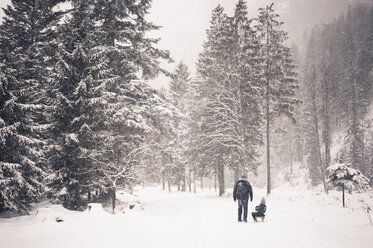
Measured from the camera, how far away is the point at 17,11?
15227mm

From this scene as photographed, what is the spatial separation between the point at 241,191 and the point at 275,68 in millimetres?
15385

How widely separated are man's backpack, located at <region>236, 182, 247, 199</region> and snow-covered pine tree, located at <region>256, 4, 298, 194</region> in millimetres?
12113

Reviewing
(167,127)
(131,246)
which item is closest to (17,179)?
(131,246)

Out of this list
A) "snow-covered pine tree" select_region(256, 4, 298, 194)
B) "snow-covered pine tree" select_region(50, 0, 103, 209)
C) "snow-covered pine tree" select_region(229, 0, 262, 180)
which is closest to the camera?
"snow-covered pine tree" select_region(50, 0, 103, 209)

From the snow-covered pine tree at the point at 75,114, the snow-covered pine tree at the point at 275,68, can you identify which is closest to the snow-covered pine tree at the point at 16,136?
the snow-covered pine tree at the point at 75,114

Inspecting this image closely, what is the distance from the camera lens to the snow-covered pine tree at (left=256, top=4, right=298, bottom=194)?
68.0ft

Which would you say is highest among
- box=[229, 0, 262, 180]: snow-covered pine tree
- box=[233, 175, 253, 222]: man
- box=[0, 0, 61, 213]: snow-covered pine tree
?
box=[229, 0, 262, 180]: snow-covered pine tree

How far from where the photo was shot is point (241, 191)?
963 centimetres

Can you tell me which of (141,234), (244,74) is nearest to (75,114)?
(141,234)

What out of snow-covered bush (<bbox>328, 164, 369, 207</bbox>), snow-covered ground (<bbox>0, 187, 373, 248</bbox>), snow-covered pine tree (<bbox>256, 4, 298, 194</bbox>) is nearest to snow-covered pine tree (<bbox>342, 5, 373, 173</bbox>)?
snow-covered pine tree (<bbox>256, 4, 298, 194</bbox>)

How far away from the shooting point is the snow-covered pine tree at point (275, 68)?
20.7 m

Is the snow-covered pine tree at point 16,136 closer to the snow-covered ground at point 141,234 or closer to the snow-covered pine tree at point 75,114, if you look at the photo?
the snow-covered pine tree at point 75,114

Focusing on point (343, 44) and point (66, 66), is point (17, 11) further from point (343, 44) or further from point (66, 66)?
point (343, 44)

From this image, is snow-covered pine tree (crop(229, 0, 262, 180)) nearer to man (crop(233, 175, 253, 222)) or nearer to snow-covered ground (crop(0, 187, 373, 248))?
man (crop(233, 175, 253, 222))
